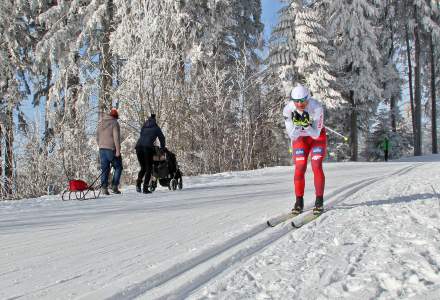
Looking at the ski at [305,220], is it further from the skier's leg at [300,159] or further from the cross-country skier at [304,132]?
the skier's leg at [300,159]

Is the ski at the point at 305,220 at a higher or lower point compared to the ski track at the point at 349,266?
higher

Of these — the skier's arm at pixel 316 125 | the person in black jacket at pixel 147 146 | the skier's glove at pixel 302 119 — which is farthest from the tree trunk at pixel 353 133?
the skier's glove at pixel 302 119

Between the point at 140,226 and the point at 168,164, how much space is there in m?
4.78

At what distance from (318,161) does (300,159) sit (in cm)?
23

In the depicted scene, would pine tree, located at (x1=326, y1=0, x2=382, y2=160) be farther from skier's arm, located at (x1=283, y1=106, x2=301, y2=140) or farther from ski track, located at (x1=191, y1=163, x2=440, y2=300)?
ski track, located at (x1=191, y1=163, x2=440, y2=300)

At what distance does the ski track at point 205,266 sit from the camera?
108 inches

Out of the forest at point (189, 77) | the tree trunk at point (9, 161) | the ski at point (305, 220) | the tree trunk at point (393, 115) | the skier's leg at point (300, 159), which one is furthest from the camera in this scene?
the tree trunk at point (393, 115)

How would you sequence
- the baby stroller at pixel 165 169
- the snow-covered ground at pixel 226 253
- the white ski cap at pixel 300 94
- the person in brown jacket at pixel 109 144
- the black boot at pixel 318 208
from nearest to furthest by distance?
the snow-covered ground at pixel 226 253 < the black boot at pixel 318 208 < the white ski cap at pixel 300 94 < the person in brown jacket at pixel 109 144 < the baby stroller at pixel 165 169

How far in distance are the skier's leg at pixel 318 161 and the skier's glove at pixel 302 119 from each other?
29cm

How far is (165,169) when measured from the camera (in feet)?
32.8

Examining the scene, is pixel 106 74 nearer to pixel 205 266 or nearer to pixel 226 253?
pixel 226 253

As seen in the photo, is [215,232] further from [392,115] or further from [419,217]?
[392,115]

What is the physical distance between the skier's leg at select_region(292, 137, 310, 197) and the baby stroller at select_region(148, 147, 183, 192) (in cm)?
446

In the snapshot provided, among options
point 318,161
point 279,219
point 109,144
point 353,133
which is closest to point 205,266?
point 279,219
